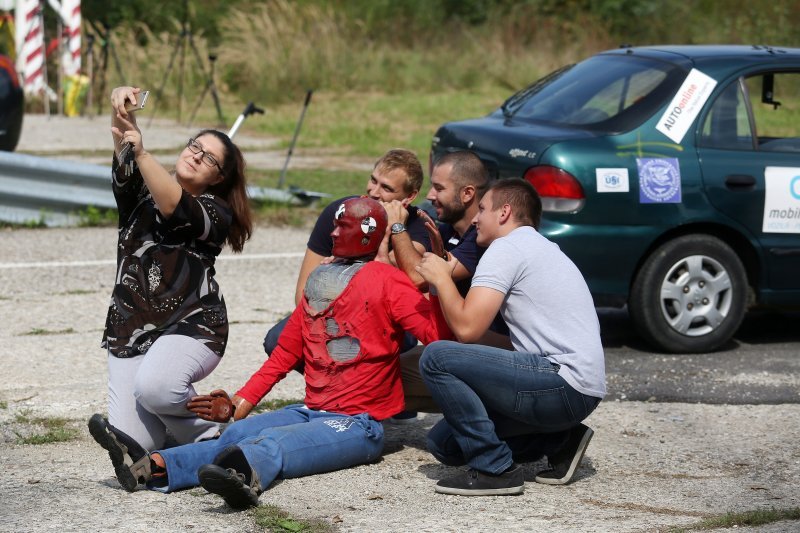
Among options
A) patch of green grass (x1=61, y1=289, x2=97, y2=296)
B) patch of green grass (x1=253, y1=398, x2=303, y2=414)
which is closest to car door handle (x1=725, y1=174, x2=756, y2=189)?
patch of green grass (x1=253, y1=398, x2=303, y2=414)

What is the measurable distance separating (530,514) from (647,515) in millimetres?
411

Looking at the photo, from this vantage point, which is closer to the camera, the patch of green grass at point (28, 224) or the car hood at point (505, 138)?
the car hood at point (505, 138)

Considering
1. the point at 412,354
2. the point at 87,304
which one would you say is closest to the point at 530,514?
the point at 412,354

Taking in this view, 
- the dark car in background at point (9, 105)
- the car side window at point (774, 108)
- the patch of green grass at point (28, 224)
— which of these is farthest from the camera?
the dark car in background at point (9, 105)

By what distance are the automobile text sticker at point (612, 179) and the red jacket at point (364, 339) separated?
2.32 metres

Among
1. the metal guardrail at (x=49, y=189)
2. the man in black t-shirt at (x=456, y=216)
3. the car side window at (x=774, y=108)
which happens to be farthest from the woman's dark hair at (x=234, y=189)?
the metal guardrail at (x=49, y=189)

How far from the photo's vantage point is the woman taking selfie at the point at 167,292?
5.18 metres

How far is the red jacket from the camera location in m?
5.05

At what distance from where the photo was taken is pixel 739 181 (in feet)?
24.2

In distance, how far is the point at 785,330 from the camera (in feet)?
27.8

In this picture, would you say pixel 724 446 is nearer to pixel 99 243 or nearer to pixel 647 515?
pixel 647 515

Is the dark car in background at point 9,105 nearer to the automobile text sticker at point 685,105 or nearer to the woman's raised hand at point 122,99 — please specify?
the automobile text sticker at point 685,105

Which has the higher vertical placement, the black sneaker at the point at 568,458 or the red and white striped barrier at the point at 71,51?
the red and white striped barrier at the point at 71,51

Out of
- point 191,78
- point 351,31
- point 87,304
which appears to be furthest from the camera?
point 351,31
